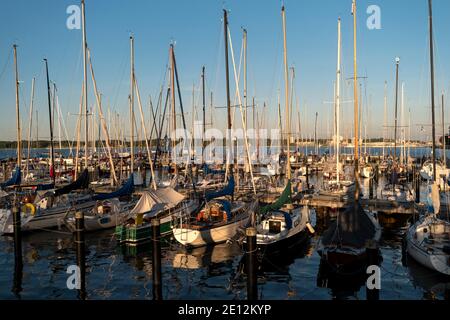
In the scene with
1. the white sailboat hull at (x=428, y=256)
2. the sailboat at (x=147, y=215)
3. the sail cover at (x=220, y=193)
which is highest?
the sail cover at (x=220, y=193)

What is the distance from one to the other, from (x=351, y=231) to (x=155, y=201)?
34.2ft

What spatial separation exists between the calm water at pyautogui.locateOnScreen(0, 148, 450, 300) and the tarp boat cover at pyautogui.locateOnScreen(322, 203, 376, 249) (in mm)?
1602

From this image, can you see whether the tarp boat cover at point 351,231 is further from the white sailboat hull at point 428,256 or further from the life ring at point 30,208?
the life ring at point 30,208

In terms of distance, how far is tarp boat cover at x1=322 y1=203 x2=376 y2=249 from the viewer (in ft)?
57.1

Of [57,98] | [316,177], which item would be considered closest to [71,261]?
[57,98]

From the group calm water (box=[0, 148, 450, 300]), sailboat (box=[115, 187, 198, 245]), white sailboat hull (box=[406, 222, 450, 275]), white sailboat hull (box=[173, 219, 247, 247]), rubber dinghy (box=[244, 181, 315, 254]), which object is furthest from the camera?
sailboat (box=[115, 187, 198, 245])

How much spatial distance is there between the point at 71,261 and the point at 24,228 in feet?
23.8

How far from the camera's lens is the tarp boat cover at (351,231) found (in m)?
17.4

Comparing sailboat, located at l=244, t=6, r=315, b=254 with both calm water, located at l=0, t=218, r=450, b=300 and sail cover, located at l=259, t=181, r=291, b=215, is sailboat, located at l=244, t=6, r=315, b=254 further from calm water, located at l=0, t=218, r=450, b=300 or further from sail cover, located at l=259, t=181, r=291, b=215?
calm water, located at l=0, t=218, r=450, b=300

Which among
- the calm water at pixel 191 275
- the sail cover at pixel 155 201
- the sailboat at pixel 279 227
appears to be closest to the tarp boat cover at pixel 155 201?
the sail cover at pixel 155 201

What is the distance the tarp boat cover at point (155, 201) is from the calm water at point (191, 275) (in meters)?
2.01

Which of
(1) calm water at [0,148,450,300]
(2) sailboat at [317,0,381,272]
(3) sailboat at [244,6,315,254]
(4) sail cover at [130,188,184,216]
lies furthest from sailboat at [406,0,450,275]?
(4) sail cover at [130,188,184,216]

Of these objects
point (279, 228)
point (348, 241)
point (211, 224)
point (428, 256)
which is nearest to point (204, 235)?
point (211, 224)

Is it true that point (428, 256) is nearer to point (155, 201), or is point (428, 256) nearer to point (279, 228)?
point (279, 228)
